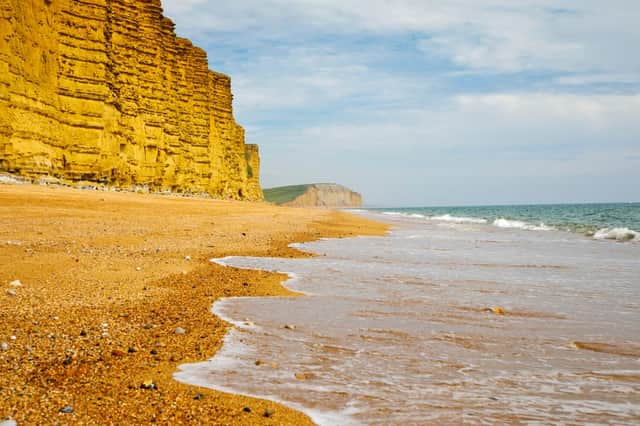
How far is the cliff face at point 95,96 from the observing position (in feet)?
75.6

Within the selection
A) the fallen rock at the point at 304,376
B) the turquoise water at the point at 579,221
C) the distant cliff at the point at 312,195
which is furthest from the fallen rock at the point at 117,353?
the distant cliff at the point at 312,195

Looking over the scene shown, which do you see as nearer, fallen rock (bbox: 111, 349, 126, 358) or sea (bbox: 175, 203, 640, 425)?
sea (bbox: 175, 203, 640, 425)

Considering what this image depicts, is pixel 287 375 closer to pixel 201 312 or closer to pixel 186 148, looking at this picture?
pixel 201 312

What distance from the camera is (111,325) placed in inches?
180

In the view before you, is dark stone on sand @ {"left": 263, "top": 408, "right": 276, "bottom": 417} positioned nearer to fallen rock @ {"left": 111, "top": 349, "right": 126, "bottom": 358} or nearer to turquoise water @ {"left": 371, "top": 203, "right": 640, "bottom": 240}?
fallen rock @ {"left": 111, "top": 349, "right": 126, "bottom": 358}

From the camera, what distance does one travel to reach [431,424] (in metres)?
2.78

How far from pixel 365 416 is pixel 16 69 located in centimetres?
2538

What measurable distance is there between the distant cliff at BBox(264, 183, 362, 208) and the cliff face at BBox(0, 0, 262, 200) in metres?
129

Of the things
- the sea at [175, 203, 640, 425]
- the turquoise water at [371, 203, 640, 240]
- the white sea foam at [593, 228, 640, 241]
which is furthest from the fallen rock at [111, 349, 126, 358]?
the turquoise water at [371, 203, 640, 240]

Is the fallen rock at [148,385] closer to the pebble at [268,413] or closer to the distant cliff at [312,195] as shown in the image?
the pebble at [268,413]

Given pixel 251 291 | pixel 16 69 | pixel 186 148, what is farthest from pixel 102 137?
pixel 251 291

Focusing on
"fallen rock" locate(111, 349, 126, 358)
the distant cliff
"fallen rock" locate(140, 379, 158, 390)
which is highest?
the distant cliff

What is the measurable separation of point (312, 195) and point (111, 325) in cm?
17581

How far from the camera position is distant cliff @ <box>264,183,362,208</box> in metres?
176
